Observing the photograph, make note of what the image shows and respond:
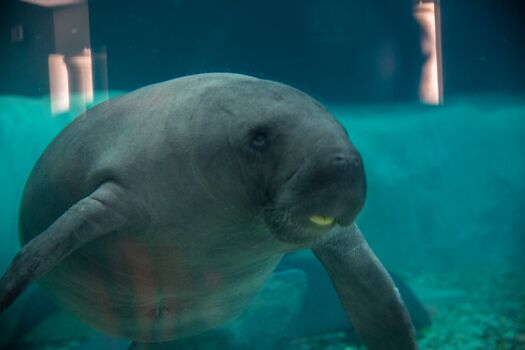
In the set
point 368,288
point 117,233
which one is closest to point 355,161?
point 117,233

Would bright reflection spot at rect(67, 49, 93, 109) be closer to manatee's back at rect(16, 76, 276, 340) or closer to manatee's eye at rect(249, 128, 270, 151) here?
manatee's back at rect(16, 76, 276, 340)

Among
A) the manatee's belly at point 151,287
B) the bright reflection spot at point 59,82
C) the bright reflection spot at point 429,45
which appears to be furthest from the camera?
the bright reflection spot at point 429,45

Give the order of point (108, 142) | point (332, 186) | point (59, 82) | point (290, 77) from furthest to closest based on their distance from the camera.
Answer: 1. point (290, 77)
2. point (59, 82)
3. point (108, 142)
4. point (332, 186)

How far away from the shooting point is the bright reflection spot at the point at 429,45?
8.45 metres

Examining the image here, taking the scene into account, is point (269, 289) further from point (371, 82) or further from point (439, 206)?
point (439, 206)

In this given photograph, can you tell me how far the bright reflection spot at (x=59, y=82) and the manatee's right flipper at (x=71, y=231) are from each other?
2479 millimetres

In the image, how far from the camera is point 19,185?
943cm

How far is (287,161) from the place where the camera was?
7.48 ft

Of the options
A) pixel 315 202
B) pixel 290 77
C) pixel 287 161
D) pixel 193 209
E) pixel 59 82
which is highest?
pixel 290 77

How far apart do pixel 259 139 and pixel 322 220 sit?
51 cm

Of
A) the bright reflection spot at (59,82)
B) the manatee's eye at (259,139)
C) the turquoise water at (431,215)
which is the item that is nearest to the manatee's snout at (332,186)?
the manatee's eye at (259,139)

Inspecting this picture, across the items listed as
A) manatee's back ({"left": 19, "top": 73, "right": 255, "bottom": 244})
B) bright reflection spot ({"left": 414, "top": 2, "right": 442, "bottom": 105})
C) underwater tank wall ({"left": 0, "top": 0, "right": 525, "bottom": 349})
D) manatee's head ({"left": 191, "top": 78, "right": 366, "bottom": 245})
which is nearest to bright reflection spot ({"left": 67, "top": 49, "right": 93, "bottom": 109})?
underwater tank wall ({"left": 0, "top": 0, "right": 525, "bottom": 349})

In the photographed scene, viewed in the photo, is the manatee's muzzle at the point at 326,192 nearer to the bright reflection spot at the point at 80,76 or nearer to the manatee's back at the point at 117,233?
the manatee's back at the point at 117,233

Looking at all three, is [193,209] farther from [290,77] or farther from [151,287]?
[290,77]
